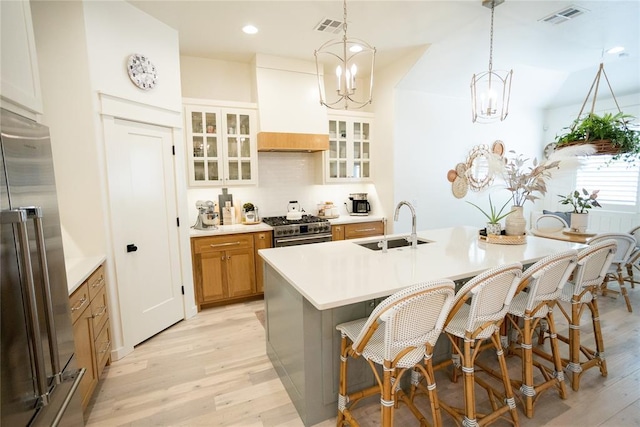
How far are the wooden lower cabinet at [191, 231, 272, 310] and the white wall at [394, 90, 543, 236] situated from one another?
2088 millimetres

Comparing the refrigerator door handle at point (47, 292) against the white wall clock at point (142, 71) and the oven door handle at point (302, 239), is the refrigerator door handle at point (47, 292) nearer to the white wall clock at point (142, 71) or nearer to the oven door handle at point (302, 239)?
the white wall clock at point (142, 71)

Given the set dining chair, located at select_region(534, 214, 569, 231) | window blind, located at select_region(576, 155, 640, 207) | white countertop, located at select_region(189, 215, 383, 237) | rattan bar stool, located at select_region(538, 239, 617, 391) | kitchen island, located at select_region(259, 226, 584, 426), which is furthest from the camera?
window blind, located at select_region(576, 155, 640, 207)

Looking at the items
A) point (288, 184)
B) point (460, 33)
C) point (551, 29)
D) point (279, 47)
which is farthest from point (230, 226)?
point (551, 29)

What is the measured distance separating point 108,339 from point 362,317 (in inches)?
81.8

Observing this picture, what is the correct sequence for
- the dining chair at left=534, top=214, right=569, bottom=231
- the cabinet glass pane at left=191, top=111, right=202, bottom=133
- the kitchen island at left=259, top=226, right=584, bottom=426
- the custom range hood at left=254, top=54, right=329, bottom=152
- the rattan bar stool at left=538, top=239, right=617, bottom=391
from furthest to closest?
1. the dining chair at left=534, top=214, right=569, bottom=231
2. the custom range hood at left=254, top=54, right=329, bottom=152
3. the cabinet glass pane at left=191, top=111, right=202, bottom=133
4. the rattan bar stool at left=538, top=239, right=617, bottom=391
5. the kitchen island at left=259, top=226, right=584, bottom=426

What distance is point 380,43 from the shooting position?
11.9 ft

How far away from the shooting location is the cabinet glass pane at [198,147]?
3.66 meters

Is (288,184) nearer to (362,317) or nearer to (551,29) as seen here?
(362,317)

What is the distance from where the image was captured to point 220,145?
3750mm

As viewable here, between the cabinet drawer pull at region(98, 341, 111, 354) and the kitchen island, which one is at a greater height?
the kitchen island

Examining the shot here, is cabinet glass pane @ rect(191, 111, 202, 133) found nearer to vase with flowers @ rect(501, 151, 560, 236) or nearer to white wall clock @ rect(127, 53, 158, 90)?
white wall clock @ rect(127, 53, 158, 90)

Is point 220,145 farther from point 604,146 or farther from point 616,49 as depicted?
point 616,49

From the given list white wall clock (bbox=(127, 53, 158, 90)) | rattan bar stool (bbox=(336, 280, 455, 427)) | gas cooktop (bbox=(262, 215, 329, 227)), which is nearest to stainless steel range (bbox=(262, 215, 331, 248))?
gas cooktop (bbox=(262, 215, 329, 227))

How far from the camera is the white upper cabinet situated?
1328 millimetres
